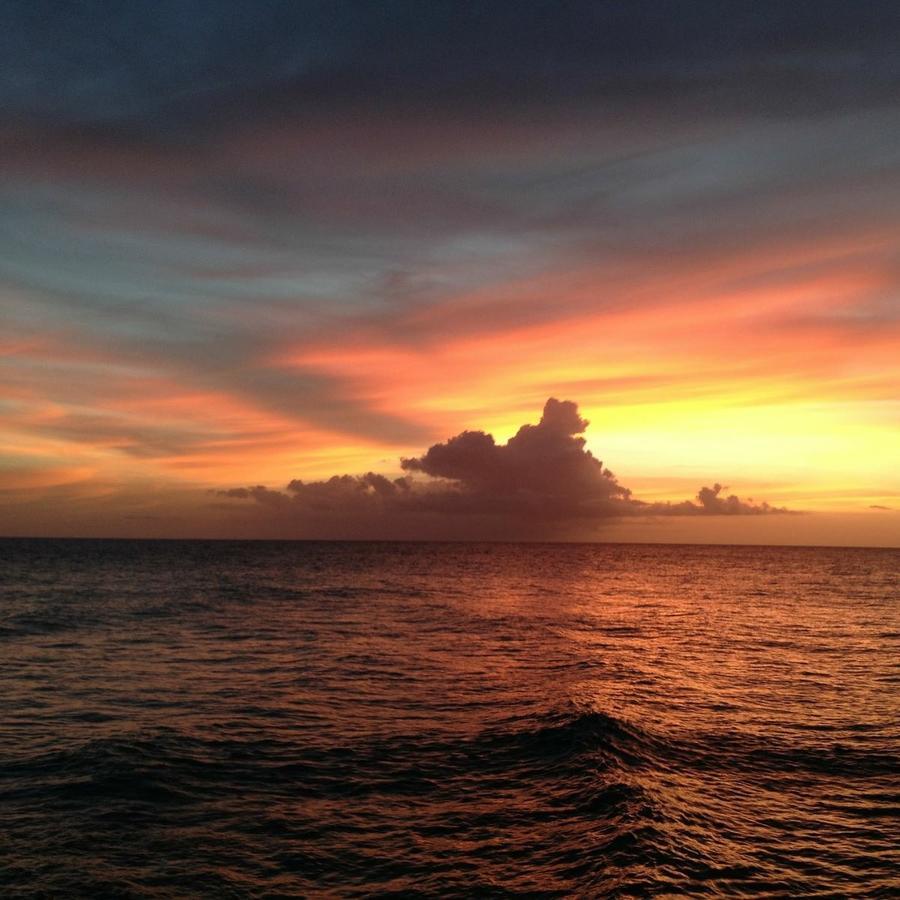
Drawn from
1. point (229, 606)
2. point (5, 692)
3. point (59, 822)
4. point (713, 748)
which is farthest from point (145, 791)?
point (229, 606)

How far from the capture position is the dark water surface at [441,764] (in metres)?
15.9


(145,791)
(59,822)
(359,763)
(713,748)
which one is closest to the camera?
(59,822)

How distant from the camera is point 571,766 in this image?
22.9m

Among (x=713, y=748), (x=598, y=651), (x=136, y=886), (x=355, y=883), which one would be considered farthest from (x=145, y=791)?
(x=598, y=651)

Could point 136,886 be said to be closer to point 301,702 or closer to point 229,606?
point 301,702

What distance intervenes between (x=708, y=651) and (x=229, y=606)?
42492mm

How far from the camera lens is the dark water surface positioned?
1595cm

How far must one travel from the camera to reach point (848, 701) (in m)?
32.6

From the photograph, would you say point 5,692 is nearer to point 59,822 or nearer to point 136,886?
point 59,822

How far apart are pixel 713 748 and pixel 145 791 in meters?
17.8

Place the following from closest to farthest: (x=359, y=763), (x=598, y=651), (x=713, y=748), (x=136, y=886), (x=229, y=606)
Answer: (x=136, y=886)
(x=359, y=763)
(x=713, y=748)
(x=598, y=651)
(x=229, y=606)

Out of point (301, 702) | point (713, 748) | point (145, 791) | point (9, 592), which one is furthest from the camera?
point (9, 592)

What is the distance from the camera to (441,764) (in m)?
22.8

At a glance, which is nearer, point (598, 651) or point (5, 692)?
point (5, 692)
